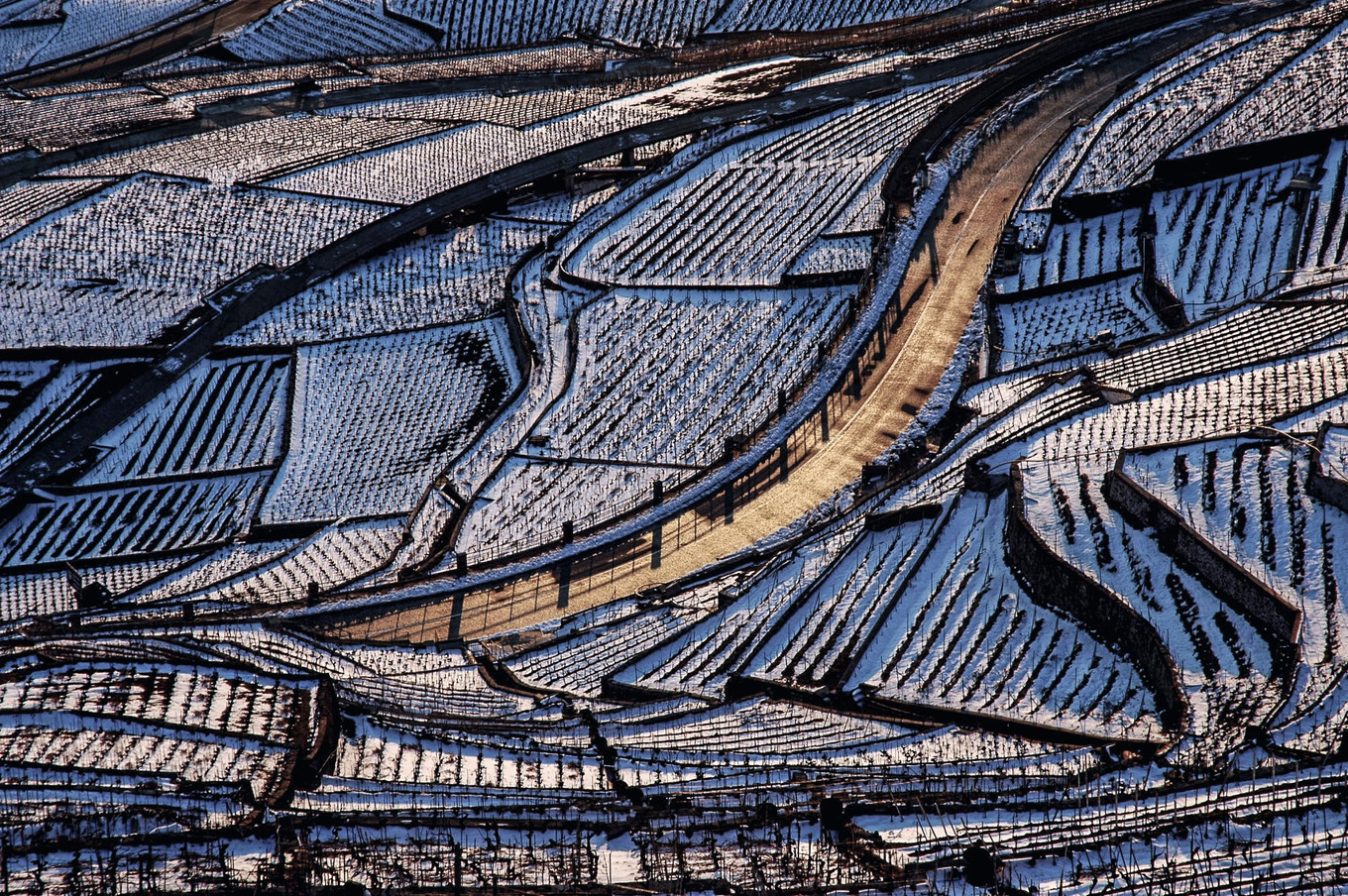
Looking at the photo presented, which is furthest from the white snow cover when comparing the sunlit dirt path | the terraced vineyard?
the sunlit dirt path

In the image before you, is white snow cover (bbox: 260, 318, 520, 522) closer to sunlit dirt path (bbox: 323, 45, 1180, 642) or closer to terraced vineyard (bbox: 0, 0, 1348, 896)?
terraced vineyard (bbox: 0, 0, 1348, 896)

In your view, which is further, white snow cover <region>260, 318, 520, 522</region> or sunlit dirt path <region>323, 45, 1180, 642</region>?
white snow cover <region>260, 318, 520, 522</region>

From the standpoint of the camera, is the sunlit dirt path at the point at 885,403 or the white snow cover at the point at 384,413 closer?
the sunlit dirt path at the point at 885,403

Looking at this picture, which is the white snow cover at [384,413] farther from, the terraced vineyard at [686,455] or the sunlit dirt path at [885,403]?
the sunlit dirt path at [885,403]

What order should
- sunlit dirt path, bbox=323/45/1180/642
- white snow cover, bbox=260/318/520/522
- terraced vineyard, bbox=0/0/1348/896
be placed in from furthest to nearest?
white snow cover, bbox=260/318/520/522 < sunlit dirt path, bbox=323/45/1180/642 < terraced vineyard, bbox=0/0/1348/896

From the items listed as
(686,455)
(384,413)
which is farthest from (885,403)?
(384,413)

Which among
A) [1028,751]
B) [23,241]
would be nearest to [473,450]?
[1028,751]

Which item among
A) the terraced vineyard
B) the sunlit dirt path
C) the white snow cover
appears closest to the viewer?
the terraced vineyard

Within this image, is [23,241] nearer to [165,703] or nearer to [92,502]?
[92,502]

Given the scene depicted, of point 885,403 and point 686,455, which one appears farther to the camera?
→ point 885,403

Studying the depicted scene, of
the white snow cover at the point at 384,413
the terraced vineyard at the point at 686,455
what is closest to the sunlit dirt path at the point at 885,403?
the terraced vineyard at the point at 686,455

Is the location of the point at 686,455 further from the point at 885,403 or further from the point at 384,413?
the point at 384,413

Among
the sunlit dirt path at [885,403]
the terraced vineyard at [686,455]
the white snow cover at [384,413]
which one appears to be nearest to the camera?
the terraced vineyard at [686,455]
